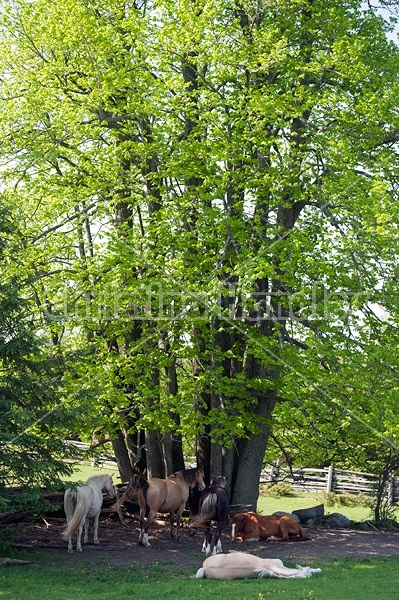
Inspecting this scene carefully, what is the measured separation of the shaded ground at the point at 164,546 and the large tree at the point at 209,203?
6.83 feet

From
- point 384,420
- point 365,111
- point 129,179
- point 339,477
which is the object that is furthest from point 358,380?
point 339,477

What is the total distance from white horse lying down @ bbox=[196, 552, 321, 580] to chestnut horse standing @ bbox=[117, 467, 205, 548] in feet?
10.2

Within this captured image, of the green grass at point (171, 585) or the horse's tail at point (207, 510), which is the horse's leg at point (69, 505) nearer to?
the green grass at point (171, 585)

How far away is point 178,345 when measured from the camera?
17.2 metres

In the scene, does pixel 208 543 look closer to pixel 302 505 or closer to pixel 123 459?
pixel 123 459

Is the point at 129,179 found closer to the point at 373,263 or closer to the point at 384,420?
the point at 373,263

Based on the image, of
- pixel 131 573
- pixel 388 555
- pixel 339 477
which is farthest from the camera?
pixel 339 477

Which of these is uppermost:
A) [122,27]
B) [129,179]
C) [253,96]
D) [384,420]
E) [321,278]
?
[122,27]

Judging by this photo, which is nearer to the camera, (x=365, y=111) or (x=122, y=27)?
(x=365, y=111)

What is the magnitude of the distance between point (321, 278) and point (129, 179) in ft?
16.5

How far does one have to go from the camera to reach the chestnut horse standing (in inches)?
599

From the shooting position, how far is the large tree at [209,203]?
16281 millimetres

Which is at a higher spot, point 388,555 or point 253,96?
point 253,96

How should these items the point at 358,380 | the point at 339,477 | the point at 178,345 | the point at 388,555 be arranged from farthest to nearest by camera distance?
the point at 339,477 < the point at 178,345 < the point at 358,380 < the point at 388,555
